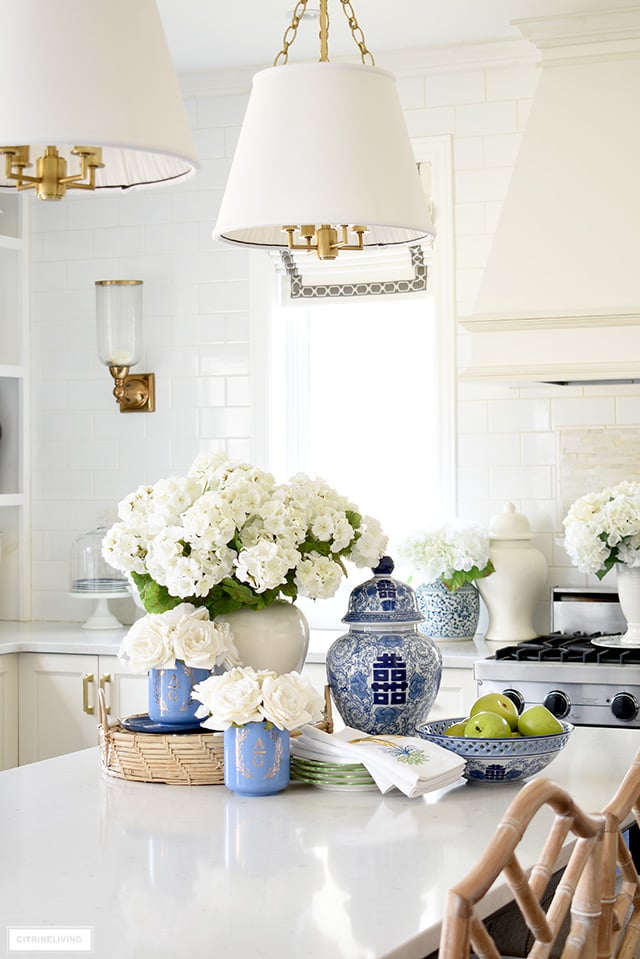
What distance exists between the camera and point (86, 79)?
5.20 ft

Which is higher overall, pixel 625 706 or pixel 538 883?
pixel 538 883

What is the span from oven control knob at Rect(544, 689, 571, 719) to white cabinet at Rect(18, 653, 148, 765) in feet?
4.69

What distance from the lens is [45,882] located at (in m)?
1.63

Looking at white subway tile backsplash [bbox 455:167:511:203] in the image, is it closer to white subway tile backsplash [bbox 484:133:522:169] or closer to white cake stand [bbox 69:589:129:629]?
white subway tile backsplash [bbox 484:133:522:169]

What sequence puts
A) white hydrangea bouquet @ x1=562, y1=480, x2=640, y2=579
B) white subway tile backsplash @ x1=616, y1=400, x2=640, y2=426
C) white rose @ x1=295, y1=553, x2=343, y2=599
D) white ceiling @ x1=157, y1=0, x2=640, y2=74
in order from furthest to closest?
white subway tile backsplash @ x1=616, y1=400, x2=640, y2=426 → white ceiling @ x1=157, y1=0, x2=640, y2=74 → white hydrangea bouquet @ x1=562, y1=480, x2=640, y2=579 → white rose @ x1=295, y1=553, x2=343, y2=599

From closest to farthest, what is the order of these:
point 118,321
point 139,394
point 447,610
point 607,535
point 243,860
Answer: point 243,860
point 607,535
point 447,610
point 118,321
point 139,394

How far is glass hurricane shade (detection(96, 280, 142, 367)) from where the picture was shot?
4773 mm

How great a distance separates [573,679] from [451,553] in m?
0.72

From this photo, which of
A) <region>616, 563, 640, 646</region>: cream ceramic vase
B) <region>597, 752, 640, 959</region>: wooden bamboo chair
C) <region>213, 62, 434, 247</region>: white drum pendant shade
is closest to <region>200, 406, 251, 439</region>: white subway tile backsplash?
<region>616, 563, 640, 646</region>: cream ceramic vase

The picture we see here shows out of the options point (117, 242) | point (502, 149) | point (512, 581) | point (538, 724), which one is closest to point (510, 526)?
point (512, 581)

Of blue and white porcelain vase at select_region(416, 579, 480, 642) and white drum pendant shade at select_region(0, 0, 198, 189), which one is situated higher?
white drum pendant shade at select_region(0, 0, 198, 189)

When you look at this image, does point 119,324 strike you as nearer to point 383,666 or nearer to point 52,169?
point 383,666

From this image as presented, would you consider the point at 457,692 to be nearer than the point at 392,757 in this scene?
No

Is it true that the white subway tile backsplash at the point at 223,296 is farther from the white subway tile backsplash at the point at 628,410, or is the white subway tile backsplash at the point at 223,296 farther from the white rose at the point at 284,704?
the white rose at the point at 284,704
